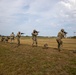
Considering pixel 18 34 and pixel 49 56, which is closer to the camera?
pixel 49 56

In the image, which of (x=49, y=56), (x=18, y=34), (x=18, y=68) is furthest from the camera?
(x=18, y=34)

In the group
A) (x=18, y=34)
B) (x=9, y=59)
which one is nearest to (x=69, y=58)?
(x=9, y=59)

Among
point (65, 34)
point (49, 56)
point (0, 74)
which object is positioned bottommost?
point (0, 74)

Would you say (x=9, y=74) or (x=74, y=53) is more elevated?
(x=74, y=53)

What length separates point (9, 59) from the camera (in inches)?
1041

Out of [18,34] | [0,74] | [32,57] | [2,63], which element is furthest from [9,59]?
[18,34]

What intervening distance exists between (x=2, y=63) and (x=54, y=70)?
25.3 feet

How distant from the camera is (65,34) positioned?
1136 inches

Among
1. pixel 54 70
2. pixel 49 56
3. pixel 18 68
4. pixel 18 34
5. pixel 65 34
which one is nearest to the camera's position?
pixel 54 70

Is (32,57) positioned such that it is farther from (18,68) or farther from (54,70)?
(54,70)

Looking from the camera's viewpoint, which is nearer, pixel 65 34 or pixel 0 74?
pixel 0 74

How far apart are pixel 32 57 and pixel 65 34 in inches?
246

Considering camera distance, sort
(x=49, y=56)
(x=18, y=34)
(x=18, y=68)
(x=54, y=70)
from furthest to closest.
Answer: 1. (x=18, y=34)
2. (x=49, y=56)
3. (x=18, y=68)
4. (x=54, y=70)

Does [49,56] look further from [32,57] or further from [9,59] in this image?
[9,59]
